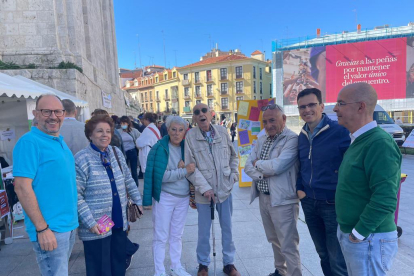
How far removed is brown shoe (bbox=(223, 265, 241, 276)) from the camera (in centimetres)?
276

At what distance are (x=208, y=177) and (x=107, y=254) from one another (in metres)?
1.23

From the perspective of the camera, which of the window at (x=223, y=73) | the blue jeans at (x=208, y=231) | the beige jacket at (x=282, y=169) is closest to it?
the beige jacket at (x=282, y=169)

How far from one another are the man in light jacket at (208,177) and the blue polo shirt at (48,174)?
3.99 feet

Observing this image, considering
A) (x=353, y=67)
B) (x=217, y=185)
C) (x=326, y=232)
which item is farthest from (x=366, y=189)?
(x=353, y=67)

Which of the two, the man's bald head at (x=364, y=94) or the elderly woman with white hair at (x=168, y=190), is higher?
the man's bald head at (x=364, y=94)

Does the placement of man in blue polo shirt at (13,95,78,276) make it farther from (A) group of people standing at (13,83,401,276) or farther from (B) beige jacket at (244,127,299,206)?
(B) beige jacket at (244,127,299,206)

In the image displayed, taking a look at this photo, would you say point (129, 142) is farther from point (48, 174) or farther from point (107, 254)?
point (48, 174)

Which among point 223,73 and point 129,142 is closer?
point 129,142

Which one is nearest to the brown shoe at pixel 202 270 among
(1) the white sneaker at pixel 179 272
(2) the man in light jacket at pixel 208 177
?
(2) the man in light jacket at pixel 208 177

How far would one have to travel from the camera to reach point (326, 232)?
2238 mm

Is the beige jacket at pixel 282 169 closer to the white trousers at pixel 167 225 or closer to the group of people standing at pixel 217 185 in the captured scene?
the group of people standing at pixel 217 185

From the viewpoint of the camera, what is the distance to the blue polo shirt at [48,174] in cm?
167

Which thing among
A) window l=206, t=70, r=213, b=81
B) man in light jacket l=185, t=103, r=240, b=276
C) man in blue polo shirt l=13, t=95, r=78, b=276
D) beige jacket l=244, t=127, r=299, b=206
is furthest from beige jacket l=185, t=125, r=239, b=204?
window l=206, t=70, r=213, b=81

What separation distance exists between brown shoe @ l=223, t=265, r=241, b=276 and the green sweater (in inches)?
59.5
